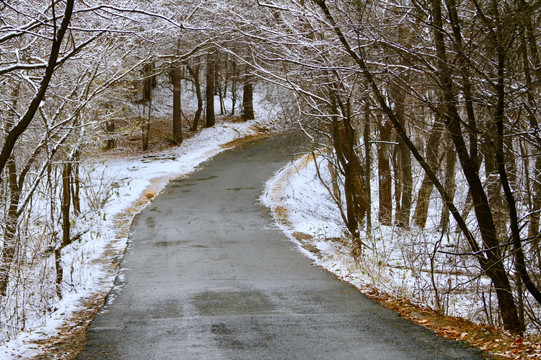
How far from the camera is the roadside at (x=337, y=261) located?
5398 mm

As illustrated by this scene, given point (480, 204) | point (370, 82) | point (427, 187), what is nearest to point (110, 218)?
point (427, 187)

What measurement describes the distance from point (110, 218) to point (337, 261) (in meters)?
7.83

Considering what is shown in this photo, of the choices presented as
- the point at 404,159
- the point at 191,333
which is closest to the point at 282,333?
the point at 191,333

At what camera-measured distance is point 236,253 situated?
12.5m

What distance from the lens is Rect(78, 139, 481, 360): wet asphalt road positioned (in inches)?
210

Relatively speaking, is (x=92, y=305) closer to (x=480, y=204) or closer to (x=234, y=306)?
(x=234, y=306)

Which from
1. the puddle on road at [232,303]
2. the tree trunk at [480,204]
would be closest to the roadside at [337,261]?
the tree trunk at [480,204]

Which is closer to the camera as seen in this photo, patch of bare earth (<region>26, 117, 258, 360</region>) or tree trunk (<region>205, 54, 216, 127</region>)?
patch of bare earth (<region>26, 117, 258, 360</region>)

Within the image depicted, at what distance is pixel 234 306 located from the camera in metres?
7.85

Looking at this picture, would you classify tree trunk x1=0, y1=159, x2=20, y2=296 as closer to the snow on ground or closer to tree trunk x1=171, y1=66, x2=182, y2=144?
the snow on ground

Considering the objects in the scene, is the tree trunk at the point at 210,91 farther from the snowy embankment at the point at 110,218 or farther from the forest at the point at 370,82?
the forest at the point at 370,82

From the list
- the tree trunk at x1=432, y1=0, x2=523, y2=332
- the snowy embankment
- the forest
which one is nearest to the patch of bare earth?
the snowy embankment

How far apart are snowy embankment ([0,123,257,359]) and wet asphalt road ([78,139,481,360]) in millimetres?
470

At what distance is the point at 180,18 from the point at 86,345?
699 cm
